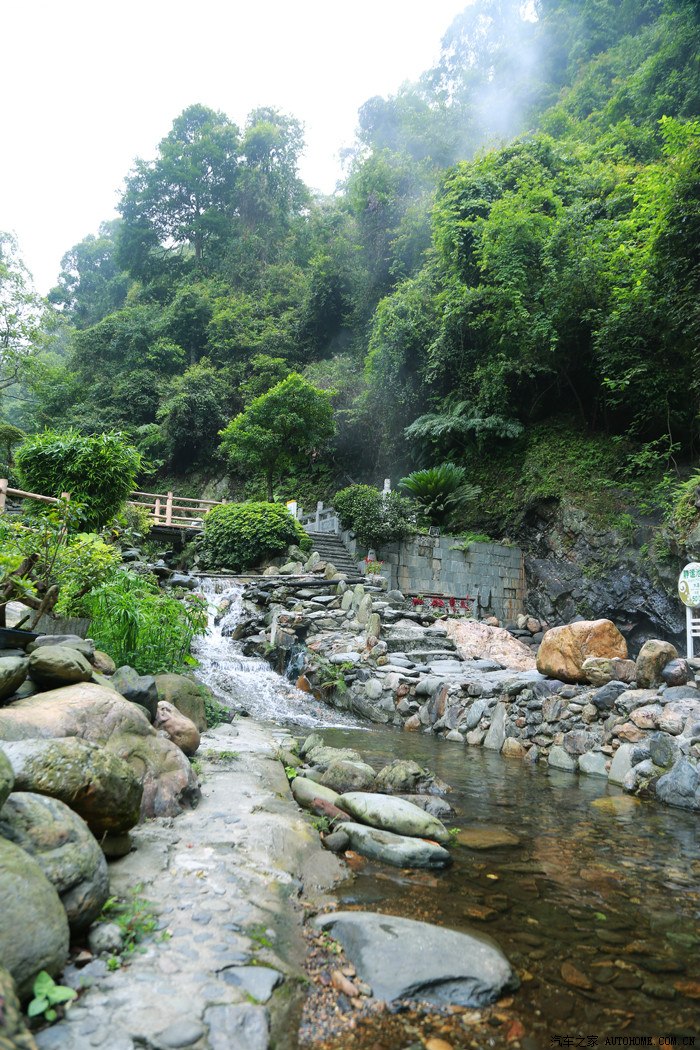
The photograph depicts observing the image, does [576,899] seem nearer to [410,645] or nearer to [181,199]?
[410,645]

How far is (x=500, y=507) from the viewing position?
16.5 m

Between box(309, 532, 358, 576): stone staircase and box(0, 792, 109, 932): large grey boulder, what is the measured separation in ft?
42.7

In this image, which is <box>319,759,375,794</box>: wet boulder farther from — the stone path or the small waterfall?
the small waterfall

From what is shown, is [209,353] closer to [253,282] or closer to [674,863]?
[253,282]

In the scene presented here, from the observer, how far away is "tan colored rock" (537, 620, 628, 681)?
708 centimetres

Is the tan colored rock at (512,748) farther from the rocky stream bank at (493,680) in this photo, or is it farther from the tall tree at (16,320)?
the tall tree at (16,320)

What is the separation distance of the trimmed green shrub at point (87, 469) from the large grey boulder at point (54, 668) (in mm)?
9103

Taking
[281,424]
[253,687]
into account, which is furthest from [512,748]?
[281,424]

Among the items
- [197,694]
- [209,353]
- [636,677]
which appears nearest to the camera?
[197,694]

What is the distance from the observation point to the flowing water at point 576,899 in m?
2.15

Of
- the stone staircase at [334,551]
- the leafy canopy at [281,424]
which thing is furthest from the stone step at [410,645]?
the leafy canopy at [281,424]

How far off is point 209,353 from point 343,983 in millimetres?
30536

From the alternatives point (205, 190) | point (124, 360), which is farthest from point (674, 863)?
point (205, 190)

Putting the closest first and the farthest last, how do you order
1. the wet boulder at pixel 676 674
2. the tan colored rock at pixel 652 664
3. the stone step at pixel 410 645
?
the wet boulder at pixel 676 674, the tan colored rock at pixel 652 664, the stone step at pixel 410 645
